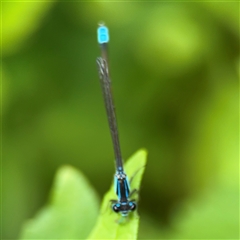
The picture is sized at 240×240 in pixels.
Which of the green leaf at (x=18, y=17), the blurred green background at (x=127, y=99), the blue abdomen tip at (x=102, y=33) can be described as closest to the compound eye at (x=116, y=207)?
the blurred green background at (x=127, y=99)

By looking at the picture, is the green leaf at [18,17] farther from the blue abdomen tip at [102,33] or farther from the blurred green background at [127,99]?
the blue abdomen tip at [102,33]

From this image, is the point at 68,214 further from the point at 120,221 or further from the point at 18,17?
the point at 18,17

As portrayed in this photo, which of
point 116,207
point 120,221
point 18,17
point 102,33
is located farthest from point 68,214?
point 18,17

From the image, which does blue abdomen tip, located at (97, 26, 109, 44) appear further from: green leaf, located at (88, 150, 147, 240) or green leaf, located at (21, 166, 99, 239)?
green leaf, located at (88, 150, 147, 240)

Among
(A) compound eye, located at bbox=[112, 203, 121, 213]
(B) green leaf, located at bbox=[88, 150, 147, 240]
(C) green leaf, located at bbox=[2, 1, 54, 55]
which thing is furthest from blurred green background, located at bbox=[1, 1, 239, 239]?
(B) green leaf, located at bbox=[88, 150, 147, 240]

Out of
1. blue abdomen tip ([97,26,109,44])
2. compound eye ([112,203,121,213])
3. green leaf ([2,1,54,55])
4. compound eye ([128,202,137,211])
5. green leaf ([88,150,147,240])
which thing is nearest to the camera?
green leaf ([88,150,147,240])
